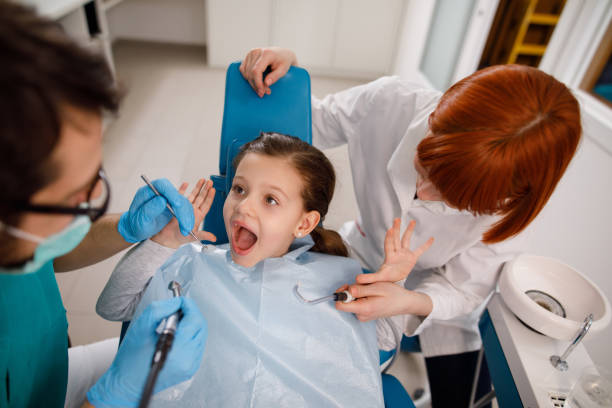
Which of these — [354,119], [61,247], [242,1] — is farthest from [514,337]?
[242,1]

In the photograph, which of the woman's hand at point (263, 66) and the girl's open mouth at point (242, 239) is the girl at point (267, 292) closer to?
the girl's open mouth at point (242, 239)

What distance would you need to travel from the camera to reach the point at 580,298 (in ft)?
3.16

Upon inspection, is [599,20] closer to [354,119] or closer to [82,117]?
[354,119]

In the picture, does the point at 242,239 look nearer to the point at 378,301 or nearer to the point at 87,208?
the point at 378,301

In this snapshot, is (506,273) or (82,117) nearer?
(82,117)

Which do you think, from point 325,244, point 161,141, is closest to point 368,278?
point 325,244

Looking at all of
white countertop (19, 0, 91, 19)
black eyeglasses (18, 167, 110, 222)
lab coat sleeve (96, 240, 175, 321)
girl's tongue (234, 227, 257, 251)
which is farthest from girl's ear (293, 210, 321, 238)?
white countertop (19, 0, 91, 19)

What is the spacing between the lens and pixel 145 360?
0.68 m

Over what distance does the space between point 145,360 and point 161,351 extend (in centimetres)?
13

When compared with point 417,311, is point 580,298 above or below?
above

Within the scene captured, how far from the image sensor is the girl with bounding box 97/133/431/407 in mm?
894

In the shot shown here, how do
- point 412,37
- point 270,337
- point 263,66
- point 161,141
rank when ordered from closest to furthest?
point 270,337
point 263,66
point 161,141
point 412,37

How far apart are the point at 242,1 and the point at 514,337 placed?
390 cm

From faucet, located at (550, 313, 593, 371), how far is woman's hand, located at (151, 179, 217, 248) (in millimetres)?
903
